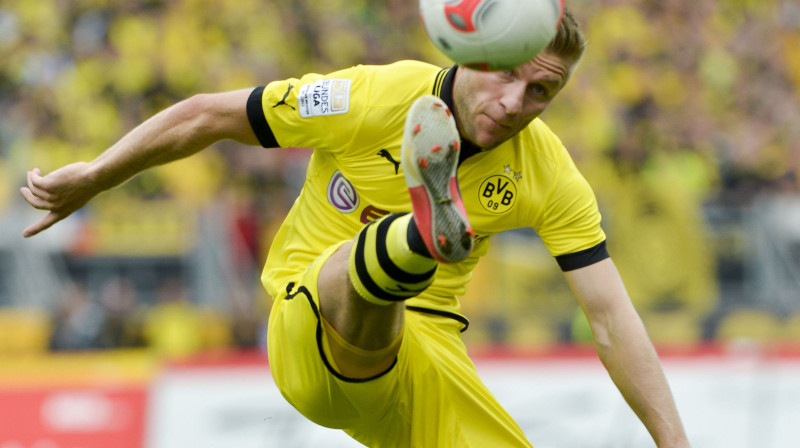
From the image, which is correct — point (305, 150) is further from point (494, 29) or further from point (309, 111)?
point (494, 29)

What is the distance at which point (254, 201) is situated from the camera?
375 inches

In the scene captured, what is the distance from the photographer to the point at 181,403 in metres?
7.28

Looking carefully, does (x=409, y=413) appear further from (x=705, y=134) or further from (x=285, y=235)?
(x=705, y=134)

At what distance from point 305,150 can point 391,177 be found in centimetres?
666

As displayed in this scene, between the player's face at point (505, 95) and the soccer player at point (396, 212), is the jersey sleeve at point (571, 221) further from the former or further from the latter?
the player's face at point (505, 95)

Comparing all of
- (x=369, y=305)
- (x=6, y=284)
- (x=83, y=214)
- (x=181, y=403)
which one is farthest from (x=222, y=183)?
(x=369, y=305)

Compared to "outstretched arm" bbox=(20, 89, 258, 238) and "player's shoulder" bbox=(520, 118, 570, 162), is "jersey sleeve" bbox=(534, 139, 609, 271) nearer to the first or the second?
"player's shoulder" bbox=(520, 118, 570, 162)

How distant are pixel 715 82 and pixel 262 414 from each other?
945 cm

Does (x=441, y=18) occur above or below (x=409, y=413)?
above

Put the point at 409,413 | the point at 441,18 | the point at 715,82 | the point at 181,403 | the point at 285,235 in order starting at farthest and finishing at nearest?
the point at 715,82 → the point at 181,403 → the point at 285,235 → the point at 409,413 → the point at 441,18

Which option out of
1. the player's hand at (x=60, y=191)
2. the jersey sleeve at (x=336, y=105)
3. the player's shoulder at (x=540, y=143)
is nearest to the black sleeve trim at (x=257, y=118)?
the jersey sleeve at (x=336, y=105)

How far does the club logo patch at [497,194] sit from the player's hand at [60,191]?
58.3 inches

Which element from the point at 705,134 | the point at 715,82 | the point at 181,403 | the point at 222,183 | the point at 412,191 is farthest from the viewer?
the point at 715,82

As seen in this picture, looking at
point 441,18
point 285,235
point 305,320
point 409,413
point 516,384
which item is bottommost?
point 516,384
